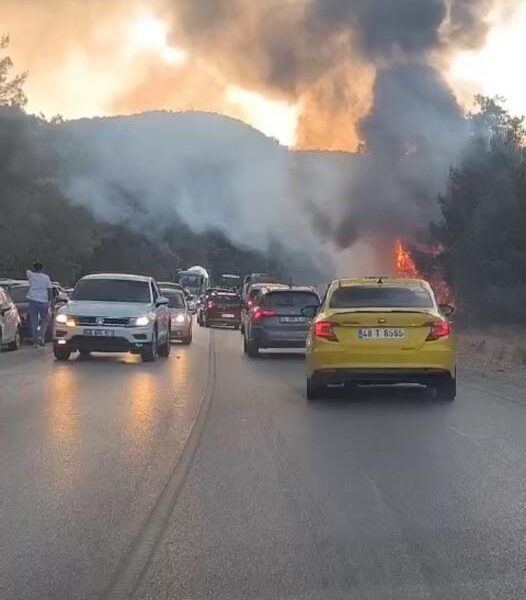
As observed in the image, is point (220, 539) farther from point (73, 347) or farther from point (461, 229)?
point (461, 229)

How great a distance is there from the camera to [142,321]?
19328mm

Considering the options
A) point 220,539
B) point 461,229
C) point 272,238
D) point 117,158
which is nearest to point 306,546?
point 220,539

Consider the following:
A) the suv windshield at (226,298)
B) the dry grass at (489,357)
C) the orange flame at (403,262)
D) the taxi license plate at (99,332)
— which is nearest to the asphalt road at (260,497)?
the taxi license plate at (99,332)

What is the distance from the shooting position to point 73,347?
19219mm

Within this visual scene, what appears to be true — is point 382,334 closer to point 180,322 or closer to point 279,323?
point 279,323

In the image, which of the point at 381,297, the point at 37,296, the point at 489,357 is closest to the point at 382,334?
the point at 381,297

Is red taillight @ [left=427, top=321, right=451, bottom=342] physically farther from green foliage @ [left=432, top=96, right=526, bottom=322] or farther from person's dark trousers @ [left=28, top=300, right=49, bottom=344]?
green foliage @ [left=432, top=96, right=526, bottom=322]

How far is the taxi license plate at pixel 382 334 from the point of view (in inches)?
504

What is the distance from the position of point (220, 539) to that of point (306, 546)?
0.54m

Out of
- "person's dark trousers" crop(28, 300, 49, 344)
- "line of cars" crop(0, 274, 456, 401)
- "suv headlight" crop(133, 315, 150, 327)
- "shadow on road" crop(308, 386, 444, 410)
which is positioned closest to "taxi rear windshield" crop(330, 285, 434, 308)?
"line of cars" crop(0, 274, 456, 401)

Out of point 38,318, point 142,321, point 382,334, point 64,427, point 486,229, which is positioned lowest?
point 64,427

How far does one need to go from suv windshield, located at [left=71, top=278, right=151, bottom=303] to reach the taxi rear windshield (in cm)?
726

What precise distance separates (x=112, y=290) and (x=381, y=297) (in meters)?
8.22

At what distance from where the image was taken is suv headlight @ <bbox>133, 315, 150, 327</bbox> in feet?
63.1
